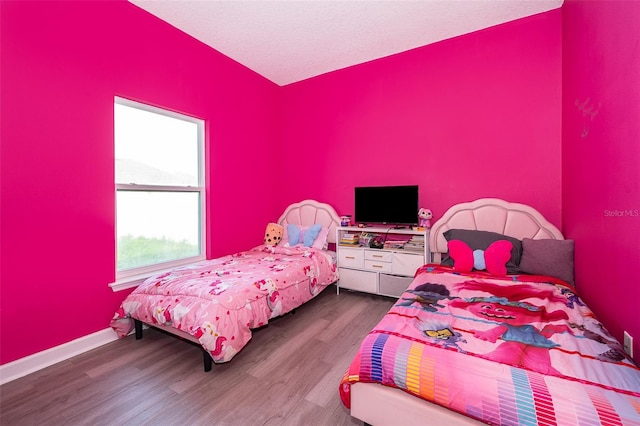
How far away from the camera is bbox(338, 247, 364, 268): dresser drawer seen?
3447 mm

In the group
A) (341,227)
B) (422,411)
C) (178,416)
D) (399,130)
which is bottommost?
(178,416)

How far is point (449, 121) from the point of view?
3283 millimetres

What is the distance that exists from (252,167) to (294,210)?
3.05ft

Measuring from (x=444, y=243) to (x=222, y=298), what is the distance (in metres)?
2.51

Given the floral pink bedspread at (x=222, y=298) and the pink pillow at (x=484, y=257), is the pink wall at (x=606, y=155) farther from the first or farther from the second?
the floral pink bedspread at (x=222, y=298)

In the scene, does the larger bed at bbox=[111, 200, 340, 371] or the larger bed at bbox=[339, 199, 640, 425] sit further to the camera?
the larger bed at bbox=[111, 200, 340, 371]

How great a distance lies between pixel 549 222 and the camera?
2.75 metres

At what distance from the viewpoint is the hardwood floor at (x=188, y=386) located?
1.57m

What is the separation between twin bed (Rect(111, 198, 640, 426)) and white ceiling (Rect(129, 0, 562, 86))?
1.97 metres

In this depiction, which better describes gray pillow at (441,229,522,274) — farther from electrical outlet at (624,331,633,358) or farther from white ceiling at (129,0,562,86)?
white ceiling at (129,0,562,86)

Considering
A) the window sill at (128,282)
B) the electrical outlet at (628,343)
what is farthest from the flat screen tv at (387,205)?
the window sill at (128,282)

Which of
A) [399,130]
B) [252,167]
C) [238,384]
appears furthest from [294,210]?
[238,384]

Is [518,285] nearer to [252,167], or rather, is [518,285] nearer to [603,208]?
[603,208]

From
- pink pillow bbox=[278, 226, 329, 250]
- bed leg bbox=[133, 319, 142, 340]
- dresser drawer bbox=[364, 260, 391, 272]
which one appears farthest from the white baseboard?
dresser drawer bbox=[364, 260, 391, 272]
